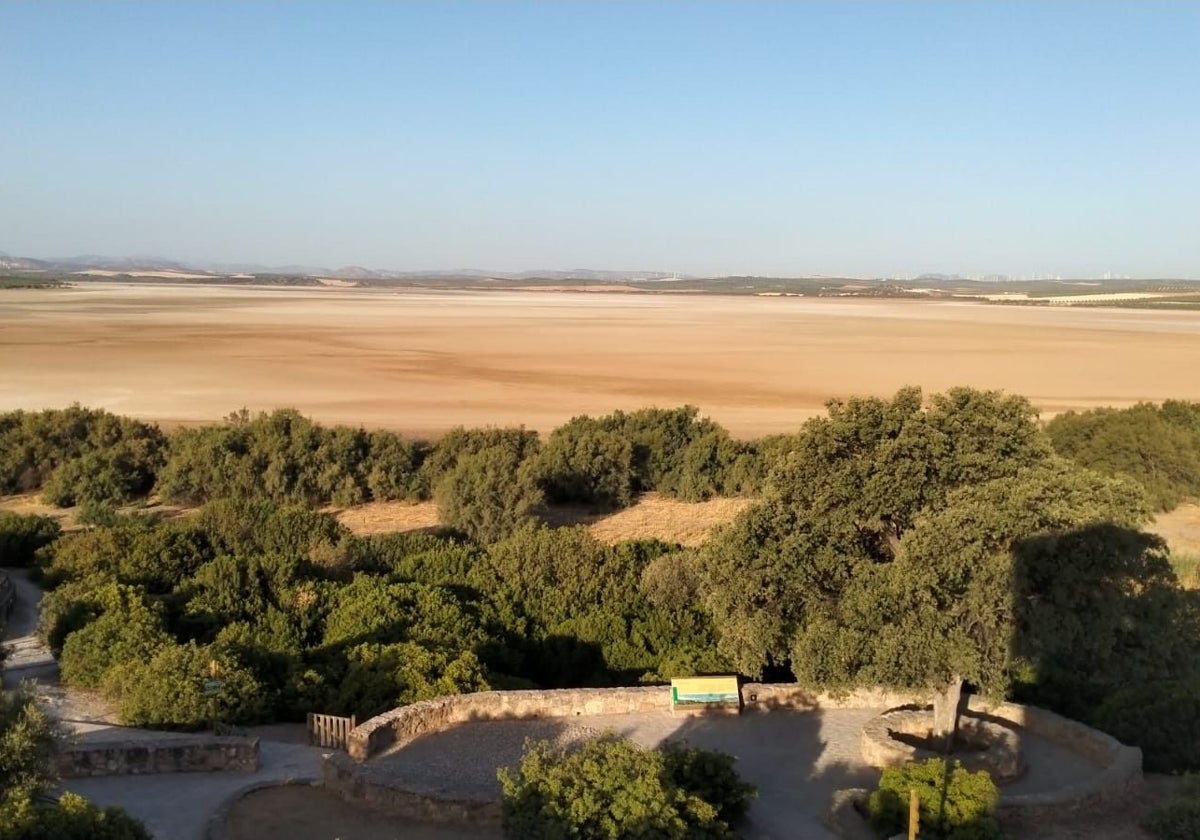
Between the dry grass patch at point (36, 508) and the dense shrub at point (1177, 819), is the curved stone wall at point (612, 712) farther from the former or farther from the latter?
the dry grass patch at point (36, 508)

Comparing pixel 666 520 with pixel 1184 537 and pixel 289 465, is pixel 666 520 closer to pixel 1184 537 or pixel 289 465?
pixel 289 465

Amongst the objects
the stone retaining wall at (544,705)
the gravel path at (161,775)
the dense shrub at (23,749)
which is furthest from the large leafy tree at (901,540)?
the dense shrub at (23,749)

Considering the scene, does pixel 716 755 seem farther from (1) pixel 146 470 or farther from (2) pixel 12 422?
(2) pixel 12 422

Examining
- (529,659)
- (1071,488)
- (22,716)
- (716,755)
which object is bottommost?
(529,659)

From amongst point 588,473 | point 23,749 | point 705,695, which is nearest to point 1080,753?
point 705,695

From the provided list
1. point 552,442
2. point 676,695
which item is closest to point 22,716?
point 676,695
